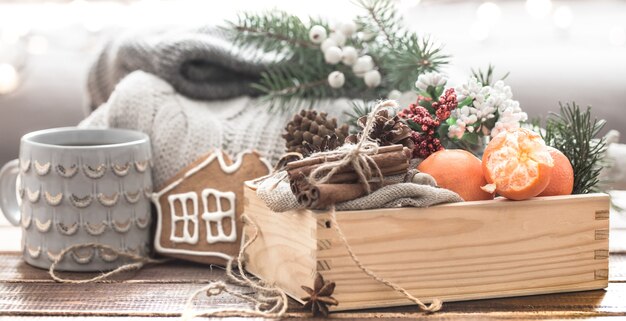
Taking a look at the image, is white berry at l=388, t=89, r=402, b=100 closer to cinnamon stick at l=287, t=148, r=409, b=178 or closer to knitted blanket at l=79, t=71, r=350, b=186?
knitted blanket at l=79, t=71, r=350, b=186

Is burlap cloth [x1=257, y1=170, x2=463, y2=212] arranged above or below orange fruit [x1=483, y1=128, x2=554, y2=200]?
below

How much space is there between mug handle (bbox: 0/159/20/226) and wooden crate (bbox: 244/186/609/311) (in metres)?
0.39

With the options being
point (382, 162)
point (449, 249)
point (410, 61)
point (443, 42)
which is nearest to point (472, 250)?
point (449, 249)

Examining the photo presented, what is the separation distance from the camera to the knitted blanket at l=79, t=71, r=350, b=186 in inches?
44.9

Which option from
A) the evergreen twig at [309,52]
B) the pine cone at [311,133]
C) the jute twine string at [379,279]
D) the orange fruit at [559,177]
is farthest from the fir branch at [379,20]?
the jute twine string at [379,279]

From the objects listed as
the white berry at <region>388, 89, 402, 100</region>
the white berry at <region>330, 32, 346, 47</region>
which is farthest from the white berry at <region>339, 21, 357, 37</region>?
the white berry at <region>388, 89, 402, 100</region>

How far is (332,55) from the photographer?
1.19 meters

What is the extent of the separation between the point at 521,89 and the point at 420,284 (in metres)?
0.86

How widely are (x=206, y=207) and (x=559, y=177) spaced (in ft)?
1.52

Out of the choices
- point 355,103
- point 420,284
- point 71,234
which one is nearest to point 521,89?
point 355,103

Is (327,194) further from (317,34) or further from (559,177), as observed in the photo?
(317,34)

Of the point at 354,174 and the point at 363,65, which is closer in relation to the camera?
the point at 354,174

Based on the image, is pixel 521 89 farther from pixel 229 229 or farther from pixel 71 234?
pixel 71 234

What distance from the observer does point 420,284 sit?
0.88 m
